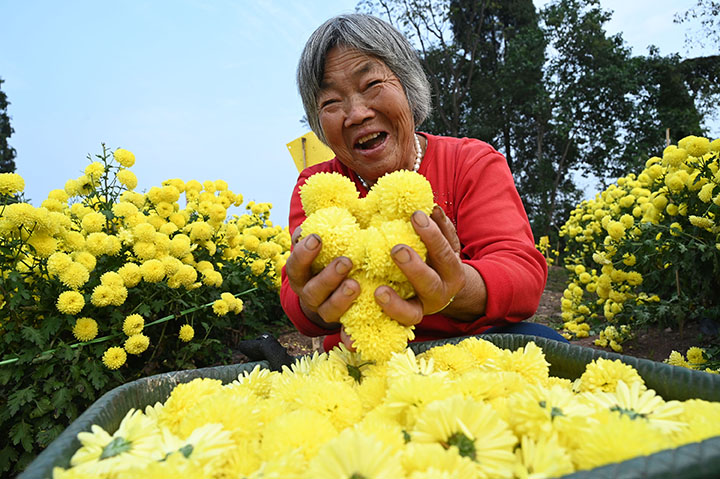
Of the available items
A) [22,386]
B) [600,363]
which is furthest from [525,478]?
[22,386]

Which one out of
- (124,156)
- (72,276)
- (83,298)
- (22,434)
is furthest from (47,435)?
(124,156)

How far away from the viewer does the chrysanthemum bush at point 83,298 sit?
7.04ft

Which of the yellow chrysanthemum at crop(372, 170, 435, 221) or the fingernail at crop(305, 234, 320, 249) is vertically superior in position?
the yellow chrysanthemum at crop(372, 170, 435, 221)

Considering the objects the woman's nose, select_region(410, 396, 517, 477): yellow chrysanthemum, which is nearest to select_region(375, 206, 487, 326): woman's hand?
select_region(410, 396, 517, 477): yellow chrysanthemum

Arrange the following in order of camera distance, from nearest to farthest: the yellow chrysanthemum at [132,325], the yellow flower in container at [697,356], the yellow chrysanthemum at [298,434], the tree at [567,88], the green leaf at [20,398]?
the yellow chrysanthemum at [298,434], the green leaf at [20,398], the yellow chrysanthemum at [132,325], the yellow flower in container at [697,356], the tree at [567,88]

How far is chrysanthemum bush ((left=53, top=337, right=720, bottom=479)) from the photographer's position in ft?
2.05

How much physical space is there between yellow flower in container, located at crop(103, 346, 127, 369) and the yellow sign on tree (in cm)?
233

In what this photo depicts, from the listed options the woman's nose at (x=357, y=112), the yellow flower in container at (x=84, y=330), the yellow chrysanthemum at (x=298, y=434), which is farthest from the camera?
the yellow flower in container at (x=84, y=330)

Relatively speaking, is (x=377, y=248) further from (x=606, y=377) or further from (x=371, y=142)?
→ (x=371, y=142)

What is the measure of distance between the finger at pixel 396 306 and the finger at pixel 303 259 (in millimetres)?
152

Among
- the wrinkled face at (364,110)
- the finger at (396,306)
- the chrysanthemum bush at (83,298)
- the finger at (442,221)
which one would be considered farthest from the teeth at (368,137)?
the chrysanthemum bush at (83,298)

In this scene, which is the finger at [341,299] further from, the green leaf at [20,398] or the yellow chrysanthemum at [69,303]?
the green leaf at [20,398]

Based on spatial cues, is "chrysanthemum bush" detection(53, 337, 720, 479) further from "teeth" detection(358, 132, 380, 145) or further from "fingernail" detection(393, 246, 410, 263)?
"teeth" detection(358, 132, 380, 145)

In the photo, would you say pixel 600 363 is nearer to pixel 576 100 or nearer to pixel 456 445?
pixel 456 445
